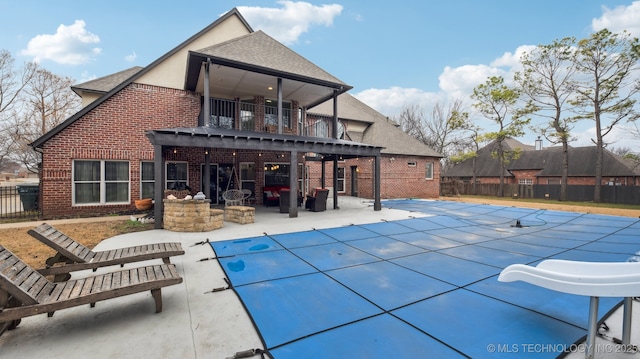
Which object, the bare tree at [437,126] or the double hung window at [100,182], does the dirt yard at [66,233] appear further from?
the bare tree at [437,126]

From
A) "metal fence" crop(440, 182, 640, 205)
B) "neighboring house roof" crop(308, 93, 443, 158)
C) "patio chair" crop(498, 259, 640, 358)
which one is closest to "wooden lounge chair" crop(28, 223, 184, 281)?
"patio chair" crop(498, 259, 640, 358)

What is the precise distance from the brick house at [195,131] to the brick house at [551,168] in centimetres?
2461

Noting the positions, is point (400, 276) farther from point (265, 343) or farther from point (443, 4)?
point (443, 4)

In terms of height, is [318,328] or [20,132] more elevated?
[20,132]

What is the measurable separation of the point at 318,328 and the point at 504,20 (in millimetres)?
21839

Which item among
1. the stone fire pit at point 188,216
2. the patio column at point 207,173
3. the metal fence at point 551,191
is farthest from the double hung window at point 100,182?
the metal fence at point 551,191

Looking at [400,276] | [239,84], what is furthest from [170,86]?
[400,276]

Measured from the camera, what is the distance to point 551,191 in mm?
23812

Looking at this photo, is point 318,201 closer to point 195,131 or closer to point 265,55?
point 195,131

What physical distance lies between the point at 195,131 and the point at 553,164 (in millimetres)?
35259

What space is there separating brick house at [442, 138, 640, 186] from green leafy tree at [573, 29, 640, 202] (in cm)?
573

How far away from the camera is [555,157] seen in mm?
28453

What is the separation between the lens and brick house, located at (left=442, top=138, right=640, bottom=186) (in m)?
23.6

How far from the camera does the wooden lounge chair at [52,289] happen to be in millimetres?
2391
